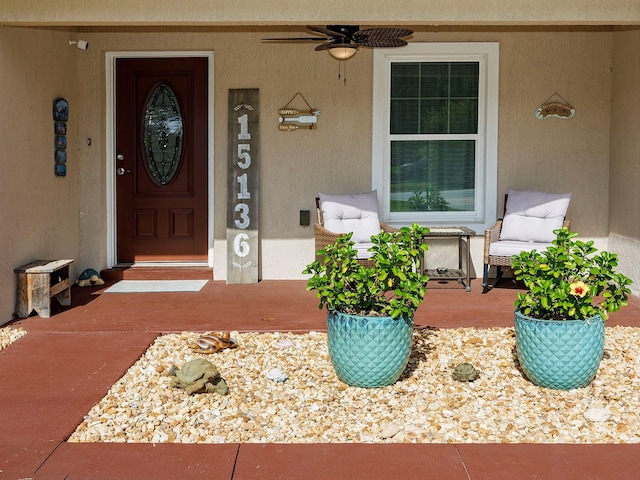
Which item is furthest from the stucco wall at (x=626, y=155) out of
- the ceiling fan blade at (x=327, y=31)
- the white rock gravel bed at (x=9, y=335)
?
the white rock gravel bed at (x=9, y=335)

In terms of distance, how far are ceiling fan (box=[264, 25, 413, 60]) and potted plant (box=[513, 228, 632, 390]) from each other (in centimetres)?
242

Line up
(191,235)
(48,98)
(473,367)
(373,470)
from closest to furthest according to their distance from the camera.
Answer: (373,470) → (473,367) → (48,98) → (191,235)

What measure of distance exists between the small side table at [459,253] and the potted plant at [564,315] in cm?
262

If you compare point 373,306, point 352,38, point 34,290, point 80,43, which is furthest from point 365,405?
point 80,43

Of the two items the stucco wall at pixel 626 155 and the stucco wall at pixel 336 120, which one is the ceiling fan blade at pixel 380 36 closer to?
the stucco wall at pixel 336 120

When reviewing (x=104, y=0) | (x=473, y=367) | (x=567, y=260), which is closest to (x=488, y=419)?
(x=473, y=367)

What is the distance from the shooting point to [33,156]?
19.5 feet

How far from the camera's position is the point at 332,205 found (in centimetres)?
687

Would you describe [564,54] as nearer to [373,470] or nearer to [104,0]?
[104,0]

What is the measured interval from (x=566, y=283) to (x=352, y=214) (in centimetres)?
328

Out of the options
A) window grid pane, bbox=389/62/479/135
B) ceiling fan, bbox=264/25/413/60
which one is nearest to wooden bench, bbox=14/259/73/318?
ceiling fan, bbox=264/25/413/60

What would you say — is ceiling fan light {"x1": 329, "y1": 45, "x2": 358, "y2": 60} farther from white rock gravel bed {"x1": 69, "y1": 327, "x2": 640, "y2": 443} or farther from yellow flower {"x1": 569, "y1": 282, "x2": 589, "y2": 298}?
yellow flower {"x1": 569, "y1": 282, "x2": 589, "y2": 298}

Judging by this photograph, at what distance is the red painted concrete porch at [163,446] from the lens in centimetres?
292

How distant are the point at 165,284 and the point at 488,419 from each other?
13.4ft
